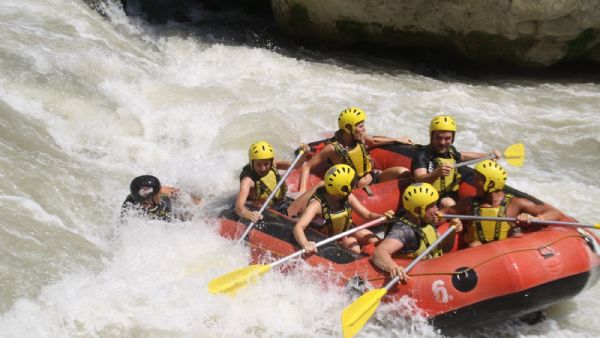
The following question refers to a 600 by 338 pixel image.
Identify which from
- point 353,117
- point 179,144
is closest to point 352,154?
point 353,117

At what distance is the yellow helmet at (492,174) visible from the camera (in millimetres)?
4777

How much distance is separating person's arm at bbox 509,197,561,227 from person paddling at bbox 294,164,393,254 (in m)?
0.96

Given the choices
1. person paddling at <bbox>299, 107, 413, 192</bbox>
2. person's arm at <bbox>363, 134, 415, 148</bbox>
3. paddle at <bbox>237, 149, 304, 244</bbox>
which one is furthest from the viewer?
person's arm at <bbox>363, 134, 415, 148</bbox>

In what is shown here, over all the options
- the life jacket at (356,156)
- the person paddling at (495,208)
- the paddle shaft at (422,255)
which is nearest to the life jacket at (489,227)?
the person paddling at (495,208)

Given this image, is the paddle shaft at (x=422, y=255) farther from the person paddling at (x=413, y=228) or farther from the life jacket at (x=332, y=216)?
the life jacket at (x=332, y=216)

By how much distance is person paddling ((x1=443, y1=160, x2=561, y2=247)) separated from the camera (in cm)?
479

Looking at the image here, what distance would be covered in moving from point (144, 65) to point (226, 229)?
479 cm

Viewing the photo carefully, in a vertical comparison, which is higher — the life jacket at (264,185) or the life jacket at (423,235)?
the life jacket at (423,235)

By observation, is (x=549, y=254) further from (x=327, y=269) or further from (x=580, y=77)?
(x=580, y=77)

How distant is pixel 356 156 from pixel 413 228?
1.47 m

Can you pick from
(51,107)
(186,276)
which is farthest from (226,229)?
(51,107)

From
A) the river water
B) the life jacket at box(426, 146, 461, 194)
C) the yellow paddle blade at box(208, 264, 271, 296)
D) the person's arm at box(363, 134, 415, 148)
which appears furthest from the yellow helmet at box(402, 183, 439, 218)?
the person's arm at box(363, 134, 415, 148)

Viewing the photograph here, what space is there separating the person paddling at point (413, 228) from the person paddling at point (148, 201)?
78.1 inches

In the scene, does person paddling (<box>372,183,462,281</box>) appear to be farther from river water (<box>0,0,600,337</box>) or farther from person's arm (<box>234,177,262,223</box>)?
person's arm (<box>234,177,262,223</box>)
